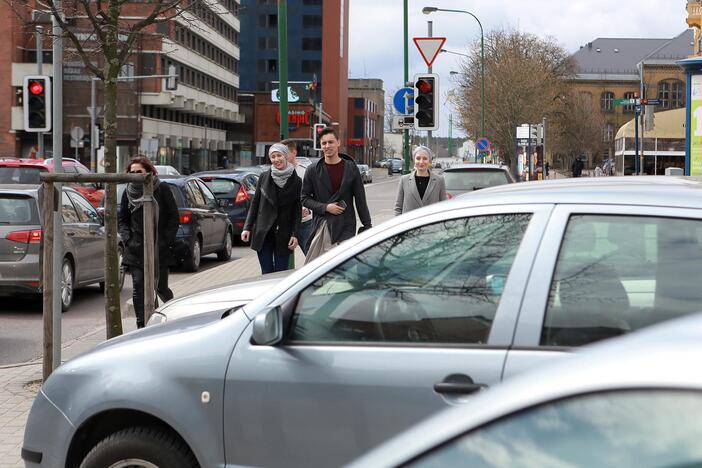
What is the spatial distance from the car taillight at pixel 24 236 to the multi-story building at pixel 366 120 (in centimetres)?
13057

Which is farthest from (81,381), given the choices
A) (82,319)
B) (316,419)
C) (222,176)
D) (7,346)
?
(222,176)

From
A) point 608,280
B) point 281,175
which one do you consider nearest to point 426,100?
point 281,175

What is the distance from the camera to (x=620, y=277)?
3543 mm

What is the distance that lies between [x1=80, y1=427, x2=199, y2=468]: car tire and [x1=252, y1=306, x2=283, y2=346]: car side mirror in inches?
23.5

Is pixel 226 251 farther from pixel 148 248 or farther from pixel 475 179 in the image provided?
pixel 148 248

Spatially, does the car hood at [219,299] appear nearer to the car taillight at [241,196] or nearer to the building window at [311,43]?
the car taillight at [241,196]

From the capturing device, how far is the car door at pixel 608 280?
3.48 m

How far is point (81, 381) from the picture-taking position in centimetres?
438

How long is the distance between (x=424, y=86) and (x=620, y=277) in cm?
1481

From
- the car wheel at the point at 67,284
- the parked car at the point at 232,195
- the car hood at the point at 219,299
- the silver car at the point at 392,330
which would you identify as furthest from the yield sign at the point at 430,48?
the silver car at the point at 392,330

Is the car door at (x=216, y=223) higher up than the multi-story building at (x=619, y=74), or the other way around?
the multi-story building at (x=619, y=74)

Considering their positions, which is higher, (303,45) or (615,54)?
(615,54)

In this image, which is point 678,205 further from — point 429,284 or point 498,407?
point 498,407

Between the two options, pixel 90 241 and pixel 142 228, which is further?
pixel 90 241
